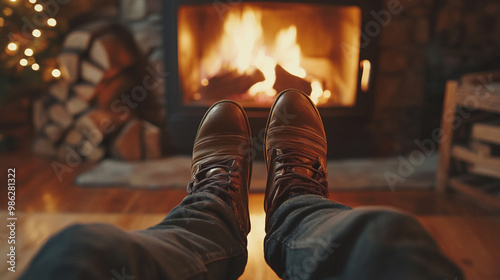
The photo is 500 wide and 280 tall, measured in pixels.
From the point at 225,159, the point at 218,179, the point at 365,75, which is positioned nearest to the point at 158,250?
the point at 218,179

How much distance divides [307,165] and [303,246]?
1.29 ft

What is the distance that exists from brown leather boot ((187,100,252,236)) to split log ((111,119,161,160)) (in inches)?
26.7

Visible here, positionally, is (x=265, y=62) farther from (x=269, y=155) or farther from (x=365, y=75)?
(x=269, y=155)

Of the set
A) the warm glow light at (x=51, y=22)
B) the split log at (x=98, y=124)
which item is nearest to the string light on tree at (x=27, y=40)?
the warm glow light at (x=51, y=22)

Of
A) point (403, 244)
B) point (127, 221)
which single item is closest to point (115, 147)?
point (127, 221)

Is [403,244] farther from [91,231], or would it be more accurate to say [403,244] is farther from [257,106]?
[257,106]

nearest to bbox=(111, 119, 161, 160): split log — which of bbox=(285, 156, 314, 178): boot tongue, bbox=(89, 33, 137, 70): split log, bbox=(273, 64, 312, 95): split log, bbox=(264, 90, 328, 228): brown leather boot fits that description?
bbox=(89, 33, 137, 70): split log

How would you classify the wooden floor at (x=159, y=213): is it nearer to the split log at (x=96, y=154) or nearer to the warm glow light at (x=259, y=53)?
the split log at (x=96, y=154)

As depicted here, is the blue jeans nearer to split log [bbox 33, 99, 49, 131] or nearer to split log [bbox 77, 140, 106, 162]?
split log [bbox 77, 140, 106, 162]

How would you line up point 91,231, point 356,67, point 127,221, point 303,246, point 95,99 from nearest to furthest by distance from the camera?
point 91,231 → point 303,246 → point 127,221 → point 356,67 → point 95,99

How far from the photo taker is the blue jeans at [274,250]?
0.49 meters

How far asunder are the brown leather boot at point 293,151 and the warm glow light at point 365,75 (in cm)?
56

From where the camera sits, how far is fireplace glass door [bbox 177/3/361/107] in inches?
66.2

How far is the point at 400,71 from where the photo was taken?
1.81 meters
